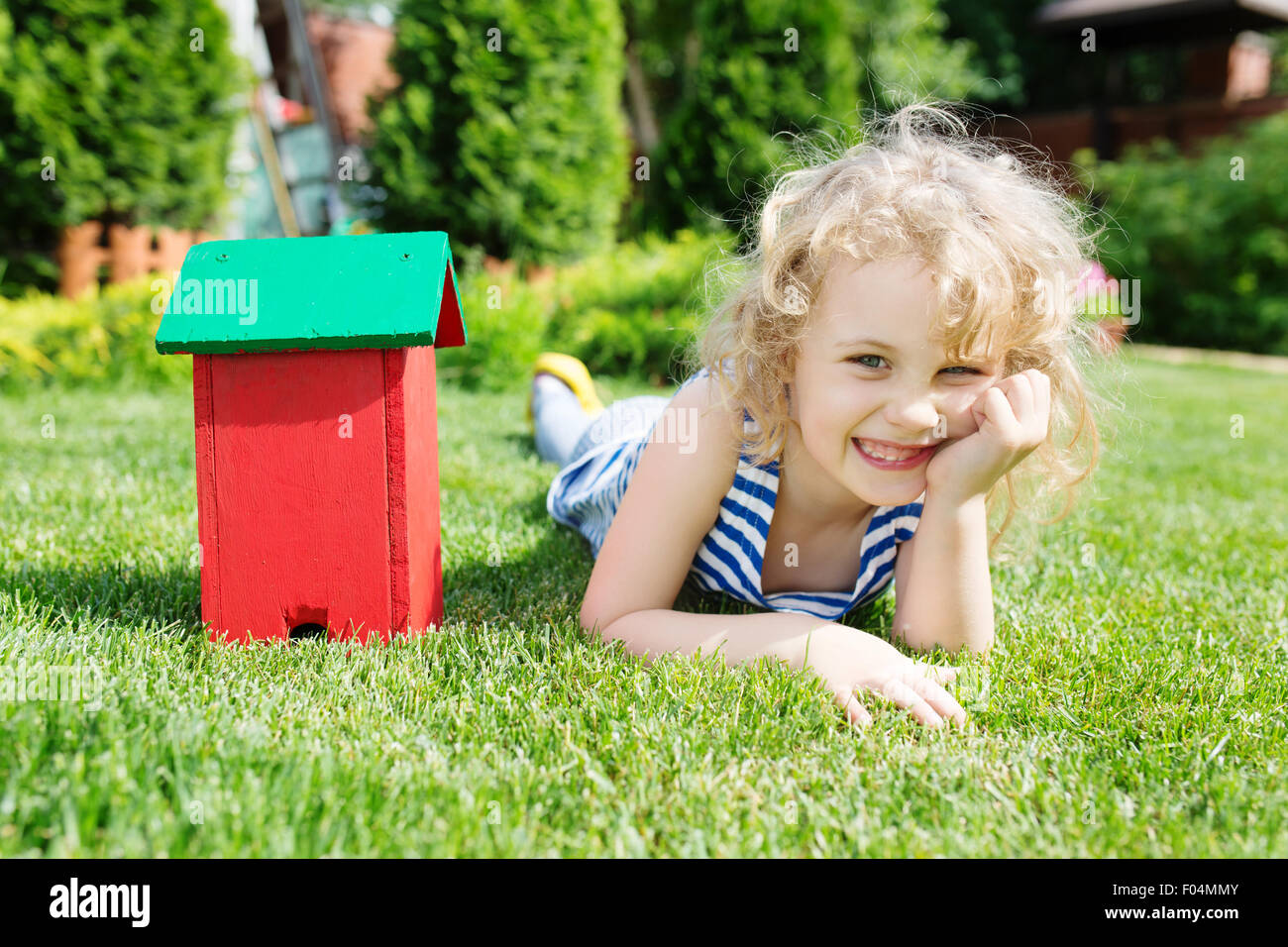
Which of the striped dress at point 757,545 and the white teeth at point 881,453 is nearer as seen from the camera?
the white teeth at point 881,453

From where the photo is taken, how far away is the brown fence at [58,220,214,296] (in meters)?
7.32

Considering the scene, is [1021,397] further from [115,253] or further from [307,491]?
[115,253]

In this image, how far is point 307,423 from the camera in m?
1.90

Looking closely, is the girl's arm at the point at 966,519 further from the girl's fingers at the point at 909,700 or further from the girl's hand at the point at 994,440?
the girl's fingers at the point at 909,700

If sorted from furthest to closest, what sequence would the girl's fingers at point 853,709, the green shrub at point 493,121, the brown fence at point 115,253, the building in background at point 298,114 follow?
the building in background at point 298,114, the green shrub at point 493,121, the brown fence at point 115,253, the girl's fingers at point 853,709

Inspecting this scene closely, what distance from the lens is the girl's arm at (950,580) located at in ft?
6.52

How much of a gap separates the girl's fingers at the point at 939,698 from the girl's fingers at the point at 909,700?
0.01m

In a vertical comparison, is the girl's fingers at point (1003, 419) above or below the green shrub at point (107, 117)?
below

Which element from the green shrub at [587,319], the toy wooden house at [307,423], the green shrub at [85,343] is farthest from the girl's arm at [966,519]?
the green shrub at [85,343]

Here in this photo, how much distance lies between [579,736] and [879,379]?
2.75 feet

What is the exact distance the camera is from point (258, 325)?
6.08ft

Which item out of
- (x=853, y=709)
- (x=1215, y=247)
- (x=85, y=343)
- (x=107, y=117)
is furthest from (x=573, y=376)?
(x=1215, y=247)
